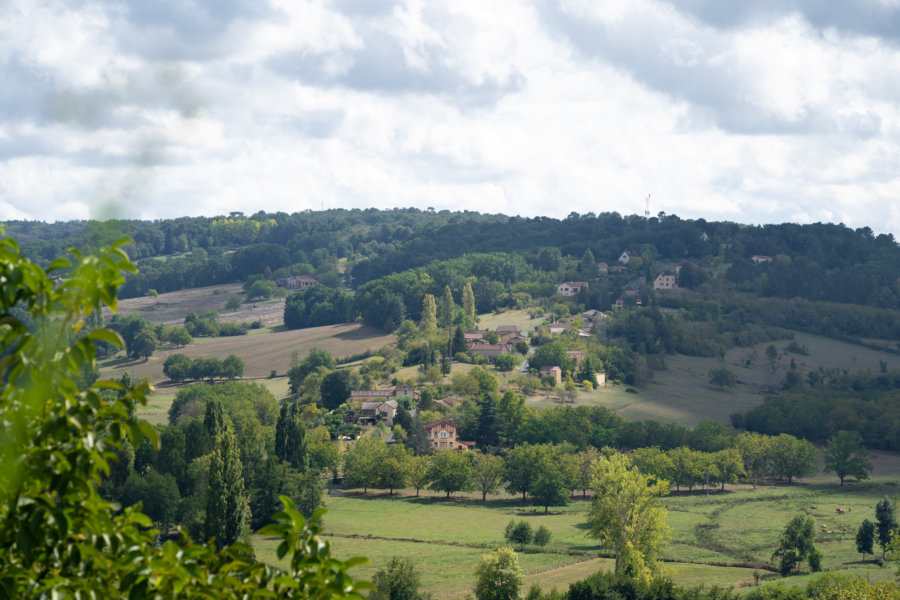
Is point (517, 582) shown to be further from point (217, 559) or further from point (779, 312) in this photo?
point (779, 312)

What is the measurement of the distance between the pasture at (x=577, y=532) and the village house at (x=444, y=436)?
9536 millimetres

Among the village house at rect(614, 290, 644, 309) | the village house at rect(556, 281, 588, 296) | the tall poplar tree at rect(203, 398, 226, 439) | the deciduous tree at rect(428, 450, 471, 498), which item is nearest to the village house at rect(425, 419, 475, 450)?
the deciduous tree at rect(428, 450, 471, 498)

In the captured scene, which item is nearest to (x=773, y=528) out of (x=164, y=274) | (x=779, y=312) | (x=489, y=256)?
(x=779, y=312)

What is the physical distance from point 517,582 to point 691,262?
156414 mm

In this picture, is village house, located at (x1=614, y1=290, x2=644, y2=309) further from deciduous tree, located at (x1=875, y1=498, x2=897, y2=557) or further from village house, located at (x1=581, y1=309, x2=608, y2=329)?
deciduous tree, located at (x1=875, y1=498, x2=897, y2=557)

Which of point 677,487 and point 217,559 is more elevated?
point 217,559

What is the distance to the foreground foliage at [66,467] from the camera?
5562 mm

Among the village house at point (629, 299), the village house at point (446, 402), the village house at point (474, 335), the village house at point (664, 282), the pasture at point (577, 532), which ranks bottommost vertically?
the pasture at point (577, 532)

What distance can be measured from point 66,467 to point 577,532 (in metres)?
60.9

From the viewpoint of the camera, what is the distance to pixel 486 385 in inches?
4018

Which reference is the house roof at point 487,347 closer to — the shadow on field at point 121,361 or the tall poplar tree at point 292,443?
the shadow on field at point 121,361

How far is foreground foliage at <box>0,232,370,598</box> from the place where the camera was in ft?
18.2

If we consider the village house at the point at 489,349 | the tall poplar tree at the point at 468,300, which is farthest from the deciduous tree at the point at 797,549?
the tall poplar tree at the point at 468,300

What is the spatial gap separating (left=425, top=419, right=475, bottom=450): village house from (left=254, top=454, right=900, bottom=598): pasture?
9536mm
